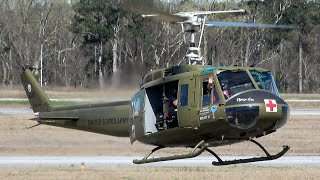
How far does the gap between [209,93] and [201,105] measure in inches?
11.9

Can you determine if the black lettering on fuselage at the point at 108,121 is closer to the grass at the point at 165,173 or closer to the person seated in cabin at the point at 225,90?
the grass at the point at 165,173

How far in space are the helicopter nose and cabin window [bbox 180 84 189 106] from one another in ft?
3.71

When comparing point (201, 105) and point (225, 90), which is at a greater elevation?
point (225, 90)

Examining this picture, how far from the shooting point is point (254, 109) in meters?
15.4

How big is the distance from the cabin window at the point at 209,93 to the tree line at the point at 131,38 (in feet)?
143

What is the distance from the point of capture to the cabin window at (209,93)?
15906mm

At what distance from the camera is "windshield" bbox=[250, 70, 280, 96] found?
52.5 feet

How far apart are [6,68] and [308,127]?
41158 millimetres

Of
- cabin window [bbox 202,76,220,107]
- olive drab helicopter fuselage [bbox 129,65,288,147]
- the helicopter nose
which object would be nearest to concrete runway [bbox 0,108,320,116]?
olive drab helicopter fuselage [bbox 129,65,288,147]

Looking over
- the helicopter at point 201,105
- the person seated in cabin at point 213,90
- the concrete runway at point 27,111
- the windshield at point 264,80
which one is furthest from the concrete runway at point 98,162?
the concrete runway at point 27,111

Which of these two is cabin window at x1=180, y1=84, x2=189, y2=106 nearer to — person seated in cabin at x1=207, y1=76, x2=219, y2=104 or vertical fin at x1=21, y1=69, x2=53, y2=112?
person seated in cabin at x1=207, y1=76, x2=219, y2=104

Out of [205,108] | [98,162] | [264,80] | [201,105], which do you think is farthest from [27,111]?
[264,80]

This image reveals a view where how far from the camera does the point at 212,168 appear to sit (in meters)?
25.8

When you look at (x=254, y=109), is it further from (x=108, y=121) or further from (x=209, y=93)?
(x=108, y=121)
